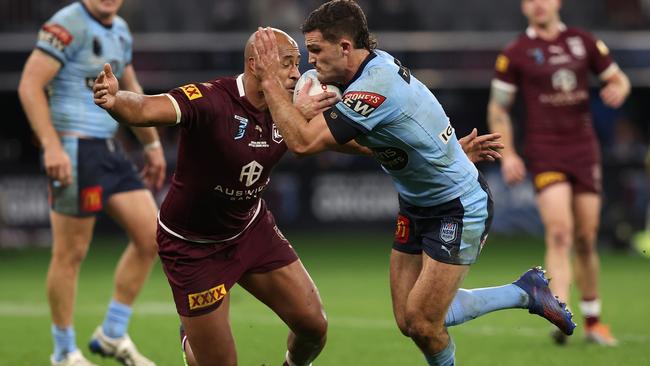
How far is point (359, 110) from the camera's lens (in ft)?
20.6

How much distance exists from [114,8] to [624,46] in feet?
43.6

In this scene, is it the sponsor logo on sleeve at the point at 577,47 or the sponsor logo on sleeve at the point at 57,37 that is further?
the sponsor logo on sleeve at the point at 577,47

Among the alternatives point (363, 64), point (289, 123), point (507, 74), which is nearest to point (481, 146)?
point (363, 64)

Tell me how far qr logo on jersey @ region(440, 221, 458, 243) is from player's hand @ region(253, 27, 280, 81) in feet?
4.27

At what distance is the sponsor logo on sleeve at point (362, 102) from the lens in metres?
6.28

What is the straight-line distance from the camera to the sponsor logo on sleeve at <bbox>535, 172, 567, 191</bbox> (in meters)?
9.81

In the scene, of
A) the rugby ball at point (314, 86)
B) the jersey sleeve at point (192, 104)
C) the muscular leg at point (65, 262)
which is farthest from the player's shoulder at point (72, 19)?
the rugby ball at point (314, 86)

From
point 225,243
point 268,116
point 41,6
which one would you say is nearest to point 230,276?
point 225,243

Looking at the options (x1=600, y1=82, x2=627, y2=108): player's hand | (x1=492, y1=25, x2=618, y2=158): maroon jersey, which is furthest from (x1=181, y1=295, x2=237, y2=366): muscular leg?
(x1=600, y1=82, x2=627, y2=108): player's hand

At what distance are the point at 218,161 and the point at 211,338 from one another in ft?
3.23

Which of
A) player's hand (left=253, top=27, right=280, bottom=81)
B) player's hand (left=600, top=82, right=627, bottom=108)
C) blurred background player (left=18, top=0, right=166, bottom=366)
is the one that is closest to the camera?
player's hand (left=253, top=27, right=280, bottom=81)

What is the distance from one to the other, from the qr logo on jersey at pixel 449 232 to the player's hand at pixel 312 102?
96 centimetres

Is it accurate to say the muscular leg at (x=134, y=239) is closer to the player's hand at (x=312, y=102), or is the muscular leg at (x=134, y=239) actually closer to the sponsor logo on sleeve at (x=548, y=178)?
the player's hand at (x=312, y=102)

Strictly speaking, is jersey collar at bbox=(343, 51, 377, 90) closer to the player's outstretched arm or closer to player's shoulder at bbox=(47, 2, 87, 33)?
the player's outstretched arm
